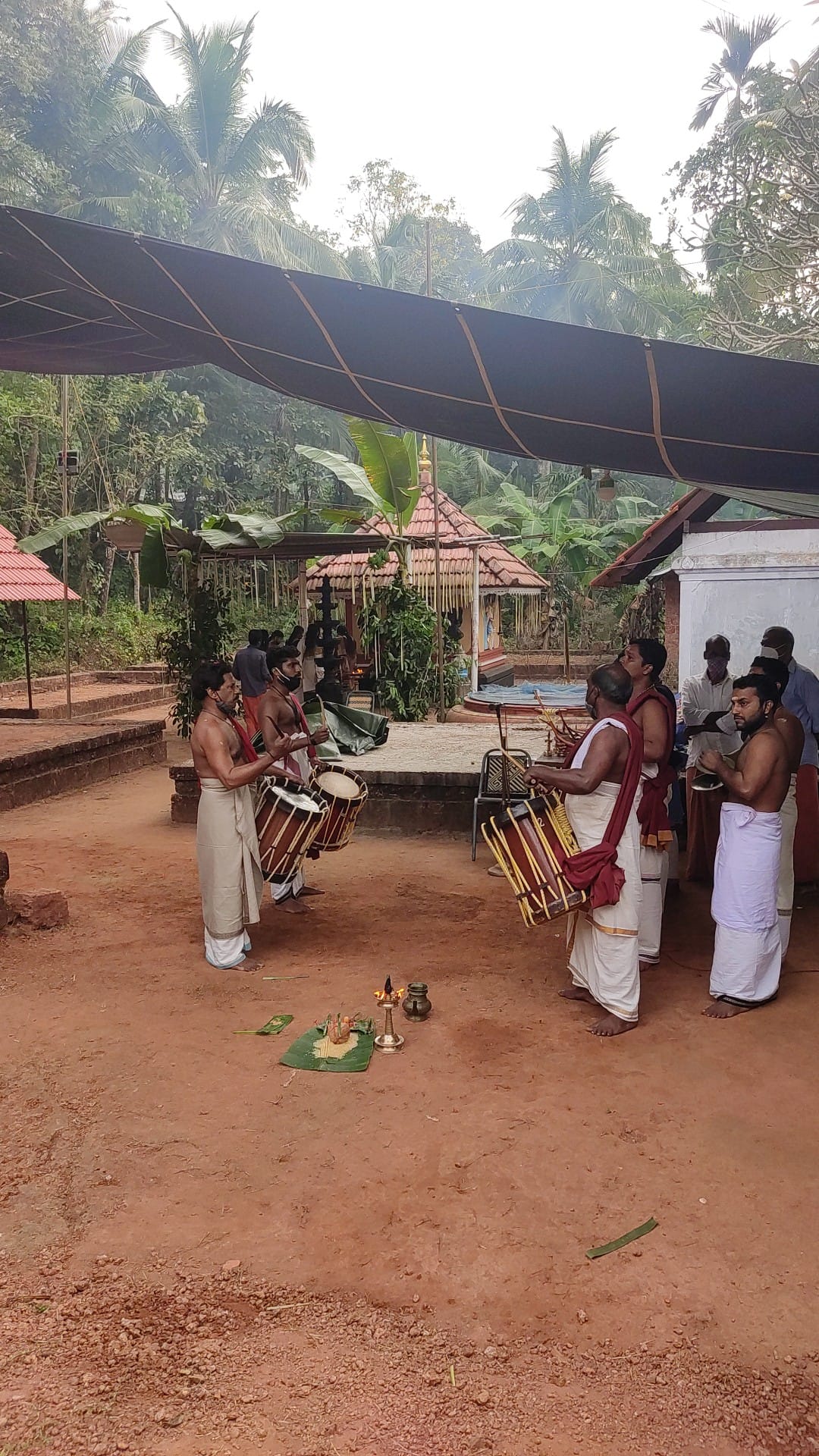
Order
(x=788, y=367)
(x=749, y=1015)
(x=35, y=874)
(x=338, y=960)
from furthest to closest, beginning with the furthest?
(x=35, y=874), (x=338, y=960), (x=749, y=1015), (x=788, y=367)

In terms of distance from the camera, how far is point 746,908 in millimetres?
4418

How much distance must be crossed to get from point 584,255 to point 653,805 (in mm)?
32208

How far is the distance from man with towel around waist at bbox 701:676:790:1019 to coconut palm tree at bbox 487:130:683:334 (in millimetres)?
28704

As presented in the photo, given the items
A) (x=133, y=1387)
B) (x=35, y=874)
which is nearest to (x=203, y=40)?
(x=35, y=874)

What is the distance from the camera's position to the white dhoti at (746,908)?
4.38 metres

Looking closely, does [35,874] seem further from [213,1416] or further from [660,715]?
[213,1416]

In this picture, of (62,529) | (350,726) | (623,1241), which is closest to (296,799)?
(623,1241)

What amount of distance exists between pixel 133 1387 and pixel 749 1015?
3.21m

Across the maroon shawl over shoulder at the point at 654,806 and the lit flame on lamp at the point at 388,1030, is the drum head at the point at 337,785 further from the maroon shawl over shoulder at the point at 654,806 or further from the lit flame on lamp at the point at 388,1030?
the maroon shawl over shoulder at the point at 654,806

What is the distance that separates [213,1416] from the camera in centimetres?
223

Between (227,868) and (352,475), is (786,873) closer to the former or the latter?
(227,868)

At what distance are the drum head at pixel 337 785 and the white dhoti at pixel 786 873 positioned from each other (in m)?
2.31

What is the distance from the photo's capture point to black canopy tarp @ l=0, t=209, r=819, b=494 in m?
3.73

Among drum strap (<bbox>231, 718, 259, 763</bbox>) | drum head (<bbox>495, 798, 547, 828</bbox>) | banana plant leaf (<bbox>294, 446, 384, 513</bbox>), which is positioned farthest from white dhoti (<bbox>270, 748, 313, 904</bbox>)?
banana plant leaf (<bbox>294, 446, 384, 513</bbox>)
